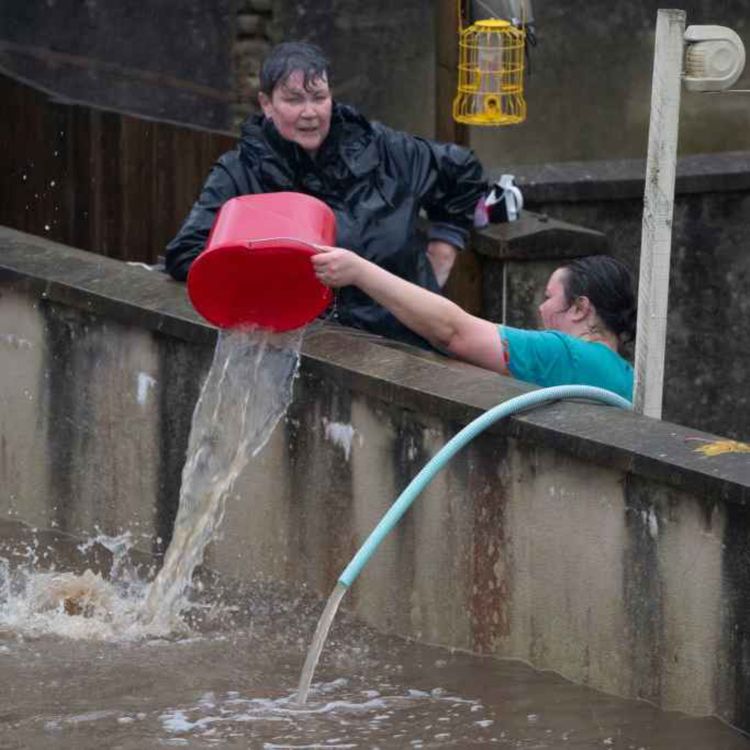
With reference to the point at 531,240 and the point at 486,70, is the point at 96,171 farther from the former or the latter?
the point at 531,240

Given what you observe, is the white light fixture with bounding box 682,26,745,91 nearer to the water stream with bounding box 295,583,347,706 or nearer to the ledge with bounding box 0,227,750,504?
the ledge with bounding box 0,227,750,504

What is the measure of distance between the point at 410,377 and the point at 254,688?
3.32ft

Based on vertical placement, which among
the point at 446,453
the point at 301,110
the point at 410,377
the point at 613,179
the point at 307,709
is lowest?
the point at 307,709

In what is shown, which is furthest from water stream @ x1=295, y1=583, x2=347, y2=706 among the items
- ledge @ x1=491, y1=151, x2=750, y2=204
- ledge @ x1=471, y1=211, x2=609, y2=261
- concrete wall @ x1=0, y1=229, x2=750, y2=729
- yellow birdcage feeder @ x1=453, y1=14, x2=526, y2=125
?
ledge @ x1=491, y1=151, x2=750, y2=204

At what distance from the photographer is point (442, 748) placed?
215 inches

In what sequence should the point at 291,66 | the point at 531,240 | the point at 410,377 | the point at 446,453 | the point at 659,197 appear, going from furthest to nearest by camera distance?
the point at 531,240 < the point at 291,66 < the point at 410,377 < the point at 659,197 < the point at 446,453

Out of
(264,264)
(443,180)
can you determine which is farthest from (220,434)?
(443,180)

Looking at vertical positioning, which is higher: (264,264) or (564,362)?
(264,264)

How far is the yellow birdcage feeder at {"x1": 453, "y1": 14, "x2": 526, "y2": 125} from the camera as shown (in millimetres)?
8656

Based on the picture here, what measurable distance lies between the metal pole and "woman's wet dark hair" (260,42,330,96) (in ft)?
4.23

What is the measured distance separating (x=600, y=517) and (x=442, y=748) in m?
0.75

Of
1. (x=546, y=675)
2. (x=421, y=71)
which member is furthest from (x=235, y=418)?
(x=421, y=71)

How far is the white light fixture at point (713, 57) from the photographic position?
5.72 metres

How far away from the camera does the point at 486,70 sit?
8.95m
